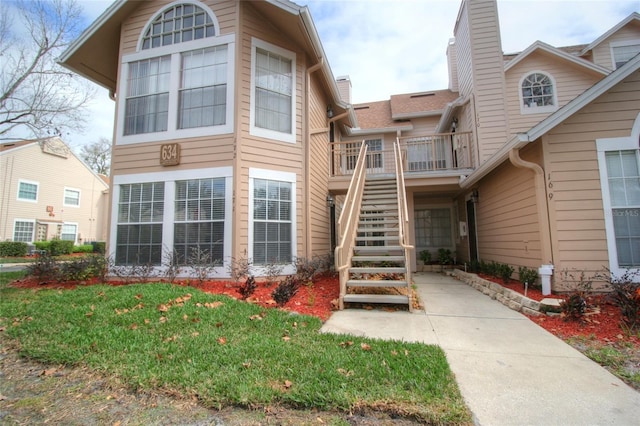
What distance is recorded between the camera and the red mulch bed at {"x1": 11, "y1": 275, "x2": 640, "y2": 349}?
12.7 ft

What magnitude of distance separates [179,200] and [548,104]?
11.2 m

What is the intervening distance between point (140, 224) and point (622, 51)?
16.8 metres

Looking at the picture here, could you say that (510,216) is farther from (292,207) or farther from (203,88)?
(203,88)

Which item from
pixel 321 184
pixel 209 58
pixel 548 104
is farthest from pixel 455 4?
pixel 209 58

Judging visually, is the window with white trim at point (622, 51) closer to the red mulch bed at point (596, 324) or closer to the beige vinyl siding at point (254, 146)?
the red mulch bed at point (596, 324)

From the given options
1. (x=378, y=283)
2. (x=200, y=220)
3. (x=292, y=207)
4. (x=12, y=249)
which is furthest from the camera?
(x=12, y=249)

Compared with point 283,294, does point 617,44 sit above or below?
above

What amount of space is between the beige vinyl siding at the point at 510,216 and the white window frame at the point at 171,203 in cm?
614

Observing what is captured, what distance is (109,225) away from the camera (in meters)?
7.16

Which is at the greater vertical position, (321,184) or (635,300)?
(321,184)

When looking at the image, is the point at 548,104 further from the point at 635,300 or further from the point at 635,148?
the point at 635,300

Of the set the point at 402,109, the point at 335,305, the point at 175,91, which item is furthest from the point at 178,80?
the point at 402,109

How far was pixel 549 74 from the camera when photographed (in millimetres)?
9648

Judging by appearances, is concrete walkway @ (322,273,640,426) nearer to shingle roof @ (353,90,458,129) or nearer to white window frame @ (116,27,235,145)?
white window frame @ (116,27,235,145)
